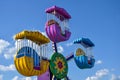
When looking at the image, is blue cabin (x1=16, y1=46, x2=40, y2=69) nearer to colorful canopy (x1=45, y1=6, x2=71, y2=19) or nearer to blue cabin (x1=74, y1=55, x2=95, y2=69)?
colorful canopy (x1=45, y1=6, x2=71, y2=19)

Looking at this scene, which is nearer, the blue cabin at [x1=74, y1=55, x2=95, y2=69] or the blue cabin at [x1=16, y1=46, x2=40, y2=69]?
the blue cabin at [x1=16, y1=46, x2=40, y2=69]

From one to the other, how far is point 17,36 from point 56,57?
3.62 meters

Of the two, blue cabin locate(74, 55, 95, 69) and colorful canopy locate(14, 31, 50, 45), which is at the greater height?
colorful canopy locate(14, 31, 50, 45)

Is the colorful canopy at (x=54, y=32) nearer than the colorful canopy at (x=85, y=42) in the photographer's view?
Yes

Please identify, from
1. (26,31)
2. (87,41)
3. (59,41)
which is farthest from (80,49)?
(26,31)

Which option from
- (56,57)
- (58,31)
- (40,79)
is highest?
(58,31)

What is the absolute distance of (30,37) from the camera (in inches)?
764

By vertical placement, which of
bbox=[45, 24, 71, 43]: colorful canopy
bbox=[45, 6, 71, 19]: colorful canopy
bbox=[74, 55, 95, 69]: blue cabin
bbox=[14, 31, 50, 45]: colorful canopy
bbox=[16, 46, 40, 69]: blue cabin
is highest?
bbox=[45, 6, 71, 19]: colorful canopy

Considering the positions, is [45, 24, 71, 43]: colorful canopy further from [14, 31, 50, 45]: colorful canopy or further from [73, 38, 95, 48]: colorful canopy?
[73, 38, 95, 48]: colorful canopy

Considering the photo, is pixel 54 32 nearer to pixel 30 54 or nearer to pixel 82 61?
pixel 30 54

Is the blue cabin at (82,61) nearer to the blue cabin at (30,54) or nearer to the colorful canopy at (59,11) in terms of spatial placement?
the colorful canopy at (59,11)

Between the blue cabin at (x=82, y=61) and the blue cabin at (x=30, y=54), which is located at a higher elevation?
the blue cabin at (x=82, y=61)

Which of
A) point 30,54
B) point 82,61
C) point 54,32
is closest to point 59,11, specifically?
point 54,32

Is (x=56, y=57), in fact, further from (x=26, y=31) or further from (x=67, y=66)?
(x=26, y=31)
